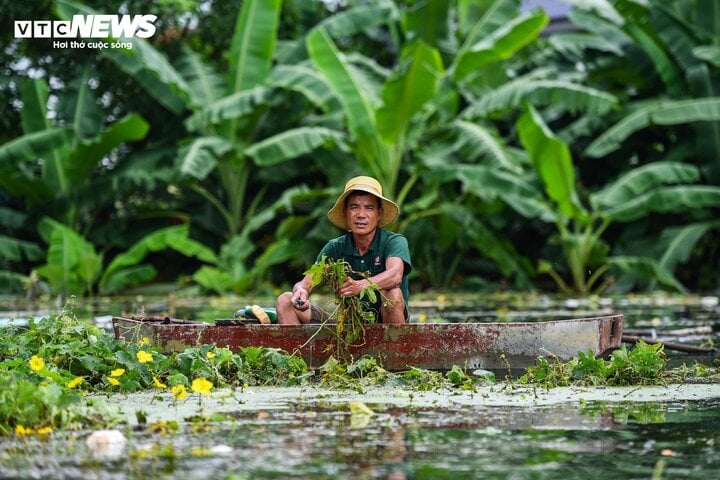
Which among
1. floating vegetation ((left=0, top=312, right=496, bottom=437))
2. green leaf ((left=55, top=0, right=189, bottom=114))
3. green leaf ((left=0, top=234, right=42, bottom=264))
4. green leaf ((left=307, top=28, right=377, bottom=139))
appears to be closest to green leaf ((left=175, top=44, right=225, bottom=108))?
green leaf ((left=55, top=0, right=189, bottom=114))

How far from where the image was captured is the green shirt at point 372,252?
7426mm

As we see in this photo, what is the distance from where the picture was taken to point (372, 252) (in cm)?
750

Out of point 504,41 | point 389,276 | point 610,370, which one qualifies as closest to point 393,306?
point 389,276

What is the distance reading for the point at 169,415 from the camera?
17.0 feet

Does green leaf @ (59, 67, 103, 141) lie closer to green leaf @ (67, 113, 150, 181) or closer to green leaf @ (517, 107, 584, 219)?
green leaf @ (67, 113, 150, 181)

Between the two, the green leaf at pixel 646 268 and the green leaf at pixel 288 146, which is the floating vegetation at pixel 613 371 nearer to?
the green leaf at pixel 646 268

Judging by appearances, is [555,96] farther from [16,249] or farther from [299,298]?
[299,298]

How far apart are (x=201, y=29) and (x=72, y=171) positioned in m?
4.57

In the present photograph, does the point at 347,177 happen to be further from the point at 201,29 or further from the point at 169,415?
the point at 169,415

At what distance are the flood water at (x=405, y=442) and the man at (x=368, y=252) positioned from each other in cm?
122

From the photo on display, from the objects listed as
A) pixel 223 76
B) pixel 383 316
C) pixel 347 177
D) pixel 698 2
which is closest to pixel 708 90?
pixel 698 2

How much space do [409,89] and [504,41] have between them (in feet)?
4.77

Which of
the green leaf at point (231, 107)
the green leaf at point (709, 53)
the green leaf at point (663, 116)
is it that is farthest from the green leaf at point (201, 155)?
the green leaf at point (709, 53)

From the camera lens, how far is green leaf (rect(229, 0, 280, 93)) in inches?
725
